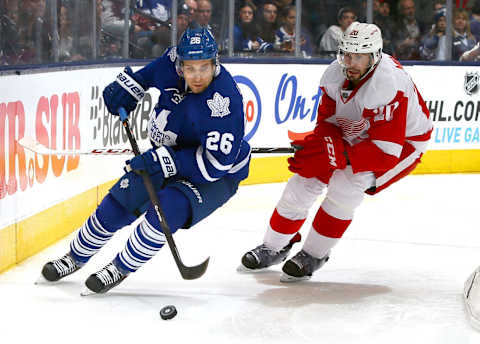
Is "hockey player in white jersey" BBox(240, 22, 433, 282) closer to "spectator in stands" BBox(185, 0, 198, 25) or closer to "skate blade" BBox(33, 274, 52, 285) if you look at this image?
"skate blade" BBox(33, 274, 52, 285)

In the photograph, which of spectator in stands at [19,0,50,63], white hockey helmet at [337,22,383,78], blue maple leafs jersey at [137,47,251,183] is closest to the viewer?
blue maple leafs jersey at [137,47,251,183]

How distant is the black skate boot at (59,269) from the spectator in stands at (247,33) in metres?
3.45

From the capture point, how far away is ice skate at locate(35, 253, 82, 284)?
3.40 m

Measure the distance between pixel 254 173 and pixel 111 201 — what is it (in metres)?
2.98

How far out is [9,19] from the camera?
3779 mm

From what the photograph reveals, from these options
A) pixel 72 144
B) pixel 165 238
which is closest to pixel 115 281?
pixel 165 238

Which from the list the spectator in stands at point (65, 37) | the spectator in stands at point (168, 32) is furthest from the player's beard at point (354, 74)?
the spectator in stands at point (168, 32)

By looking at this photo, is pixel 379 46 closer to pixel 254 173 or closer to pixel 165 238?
pixel 165 238

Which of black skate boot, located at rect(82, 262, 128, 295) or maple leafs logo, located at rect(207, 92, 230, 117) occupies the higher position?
maple leafs logo, located at rect(207, 92, 230, 117)

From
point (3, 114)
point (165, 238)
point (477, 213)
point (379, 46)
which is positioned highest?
point (379, 46)

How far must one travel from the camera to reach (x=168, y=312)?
3.04 m

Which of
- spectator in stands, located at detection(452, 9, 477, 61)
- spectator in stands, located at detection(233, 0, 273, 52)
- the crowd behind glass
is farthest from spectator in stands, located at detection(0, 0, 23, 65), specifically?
spectator in stands, located at detection(452, 9, 477, 61)

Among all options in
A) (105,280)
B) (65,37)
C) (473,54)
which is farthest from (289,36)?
(105,280)

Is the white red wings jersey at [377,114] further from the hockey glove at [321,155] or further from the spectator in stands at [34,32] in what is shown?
the spectator in stands at [34,32]
